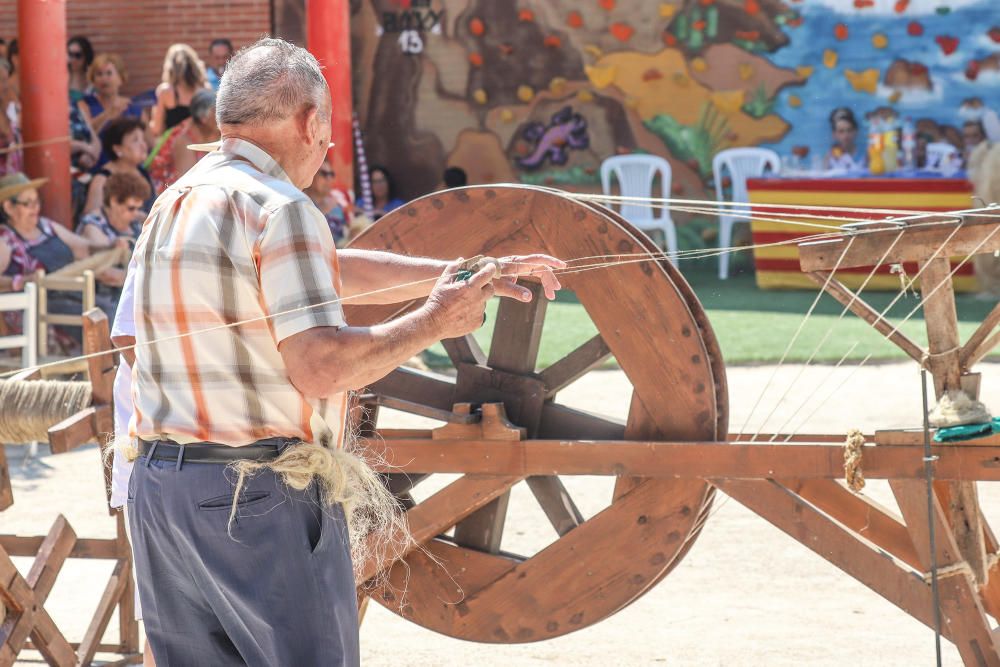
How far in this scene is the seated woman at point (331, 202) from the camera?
34.9 feet

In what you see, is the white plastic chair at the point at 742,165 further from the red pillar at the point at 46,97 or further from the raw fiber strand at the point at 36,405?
the raw fiber strand at the point at 36,405

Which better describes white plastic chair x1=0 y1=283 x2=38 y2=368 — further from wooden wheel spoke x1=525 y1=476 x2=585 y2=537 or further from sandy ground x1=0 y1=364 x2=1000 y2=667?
wooden wheel spoke x1=525 y1=476 x2=585 y2=537

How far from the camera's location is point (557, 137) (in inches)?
579

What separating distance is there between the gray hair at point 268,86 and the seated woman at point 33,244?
6564 mm

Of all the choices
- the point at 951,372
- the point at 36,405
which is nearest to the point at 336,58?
the point at 36,405

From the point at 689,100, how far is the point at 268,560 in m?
12.6

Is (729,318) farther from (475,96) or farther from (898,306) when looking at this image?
(475,96)

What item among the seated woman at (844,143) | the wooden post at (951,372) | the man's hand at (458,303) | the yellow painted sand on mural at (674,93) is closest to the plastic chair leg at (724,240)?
the yellow painted sand on mural at (674,93)

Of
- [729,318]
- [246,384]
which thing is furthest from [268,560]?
[729,318]

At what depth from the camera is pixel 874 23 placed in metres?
13.5

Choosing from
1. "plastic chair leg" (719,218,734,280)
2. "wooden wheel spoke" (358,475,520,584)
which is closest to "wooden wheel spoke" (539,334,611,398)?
"wooden wheel spoke" (358,475,520,584)

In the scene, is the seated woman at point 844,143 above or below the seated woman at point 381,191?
above

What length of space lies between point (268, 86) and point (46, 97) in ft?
29.9

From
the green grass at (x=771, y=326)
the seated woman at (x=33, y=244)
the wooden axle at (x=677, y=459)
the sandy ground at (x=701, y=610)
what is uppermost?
the wooden axle at (x=677, y=459)
